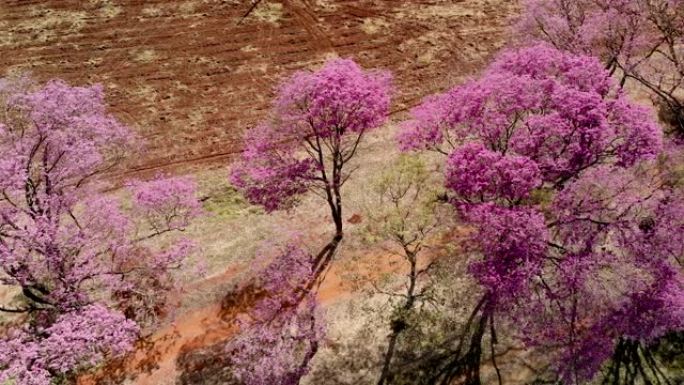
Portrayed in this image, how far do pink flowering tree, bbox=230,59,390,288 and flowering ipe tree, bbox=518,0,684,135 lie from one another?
951 cm

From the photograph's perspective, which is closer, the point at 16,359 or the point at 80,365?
the point at 16,359

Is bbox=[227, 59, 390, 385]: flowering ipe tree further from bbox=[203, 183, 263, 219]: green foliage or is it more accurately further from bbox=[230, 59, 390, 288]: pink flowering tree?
bbox=[203, 183, 263, 219]: green foliage

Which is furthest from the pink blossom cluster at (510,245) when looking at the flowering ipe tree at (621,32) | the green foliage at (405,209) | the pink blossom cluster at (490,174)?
the flowering ipe tree at (621,32)

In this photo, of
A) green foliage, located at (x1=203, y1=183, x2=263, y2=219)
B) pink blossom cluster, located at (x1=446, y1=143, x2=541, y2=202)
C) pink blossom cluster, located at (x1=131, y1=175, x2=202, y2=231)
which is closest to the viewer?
pink blossom cluster, located at (x1=446, y1=143, x2=541, y2=202)

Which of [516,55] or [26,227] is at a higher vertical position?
[516,55]

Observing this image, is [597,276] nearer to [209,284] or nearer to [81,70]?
[209,284]

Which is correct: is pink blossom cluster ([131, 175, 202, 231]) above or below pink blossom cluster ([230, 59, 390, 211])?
below

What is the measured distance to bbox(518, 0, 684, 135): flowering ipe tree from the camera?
28.9 meters

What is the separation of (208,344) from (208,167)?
10583 mm

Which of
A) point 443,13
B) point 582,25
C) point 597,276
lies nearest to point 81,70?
point 443,13

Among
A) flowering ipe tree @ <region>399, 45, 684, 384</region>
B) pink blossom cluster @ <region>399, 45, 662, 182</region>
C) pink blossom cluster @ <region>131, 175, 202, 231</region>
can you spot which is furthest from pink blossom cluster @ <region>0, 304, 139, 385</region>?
pink blossom cluster @ <region>399, 45, 662, 182</region>

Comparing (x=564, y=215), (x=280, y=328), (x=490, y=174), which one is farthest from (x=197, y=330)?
(x=564, y=215)

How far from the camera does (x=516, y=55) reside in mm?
24062

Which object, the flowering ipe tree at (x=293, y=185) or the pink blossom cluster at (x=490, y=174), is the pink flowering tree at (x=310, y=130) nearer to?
the flowering ipe tree at (x=293, y=185)
